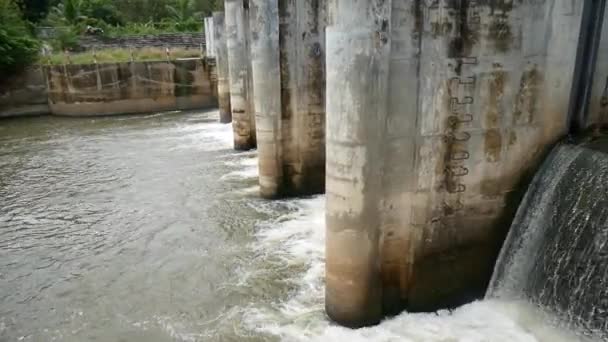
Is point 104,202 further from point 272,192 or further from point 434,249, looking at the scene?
point 434,249

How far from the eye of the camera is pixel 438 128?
17.8 feet

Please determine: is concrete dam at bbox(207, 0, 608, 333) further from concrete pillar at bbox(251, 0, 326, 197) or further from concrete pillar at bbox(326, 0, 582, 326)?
concrete pillar at bbox(251, 0, 326, 197)

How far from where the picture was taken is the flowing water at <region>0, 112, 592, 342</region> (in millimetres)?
5703

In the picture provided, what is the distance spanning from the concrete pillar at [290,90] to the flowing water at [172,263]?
2.39 feet

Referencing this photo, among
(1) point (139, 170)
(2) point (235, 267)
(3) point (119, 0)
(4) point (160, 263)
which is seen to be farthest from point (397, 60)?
(3) point (119, 0)

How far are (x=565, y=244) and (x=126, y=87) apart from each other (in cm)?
2154

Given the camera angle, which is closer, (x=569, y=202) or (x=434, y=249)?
(x=569, y=202)

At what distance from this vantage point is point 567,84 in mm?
5777

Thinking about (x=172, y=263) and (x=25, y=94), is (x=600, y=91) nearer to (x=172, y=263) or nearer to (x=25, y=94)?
(x=172, y=263)

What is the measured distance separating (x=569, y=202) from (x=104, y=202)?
925 cm

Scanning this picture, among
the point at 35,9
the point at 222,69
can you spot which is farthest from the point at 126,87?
the point at 35,9

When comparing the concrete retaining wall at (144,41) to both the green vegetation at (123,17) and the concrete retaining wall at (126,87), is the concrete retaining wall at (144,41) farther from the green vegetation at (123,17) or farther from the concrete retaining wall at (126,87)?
the concrete retaining wall at (126,87)

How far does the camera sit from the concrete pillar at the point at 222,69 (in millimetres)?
18062

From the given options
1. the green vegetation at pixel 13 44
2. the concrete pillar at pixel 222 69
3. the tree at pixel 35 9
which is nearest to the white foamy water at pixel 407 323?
the concrete pillar at pixel 222 69
